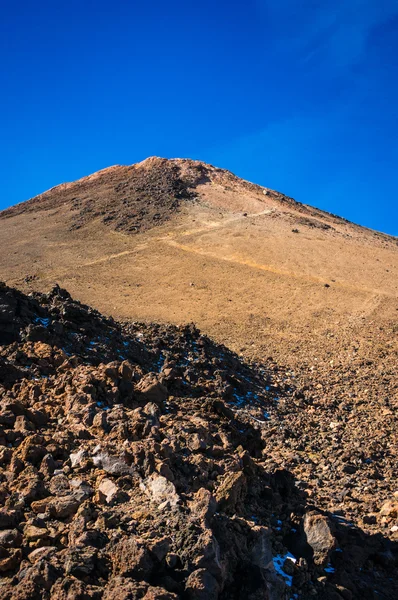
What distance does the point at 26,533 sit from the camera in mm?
4535

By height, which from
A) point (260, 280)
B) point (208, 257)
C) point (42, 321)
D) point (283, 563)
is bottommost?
point (283, 563)

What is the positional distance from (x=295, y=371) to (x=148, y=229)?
873 inches

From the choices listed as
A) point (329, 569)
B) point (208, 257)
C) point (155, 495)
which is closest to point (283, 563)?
A: point (329, 569)

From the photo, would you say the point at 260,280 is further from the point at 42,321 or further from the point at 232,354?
the point at 42,321

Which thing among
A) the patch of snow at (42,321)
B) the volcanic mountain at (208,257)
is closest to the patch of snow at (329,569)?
the patch of snow at (42,321)


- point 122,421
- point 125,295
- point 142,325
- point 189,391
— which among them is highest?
point 125,295

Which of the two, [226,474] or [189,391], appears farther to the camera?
[189,391]

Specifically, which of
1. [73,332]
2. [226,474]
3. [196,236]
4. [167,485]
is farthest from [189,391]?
[196,236]

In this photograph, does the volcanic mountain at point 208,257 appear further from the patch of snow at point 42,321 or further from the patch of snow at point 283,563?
the patch of snow at point 283,563

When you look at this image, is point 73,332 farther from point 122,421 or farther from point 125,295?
point 125,295

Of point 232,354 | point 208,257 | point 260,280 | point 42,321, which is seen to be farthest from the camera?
point 208,257

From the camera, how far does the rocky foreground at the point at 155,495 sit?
418 centimetres

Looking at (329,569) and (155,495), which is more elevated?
(155,495)

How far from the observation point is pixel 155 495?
16.9 ft
